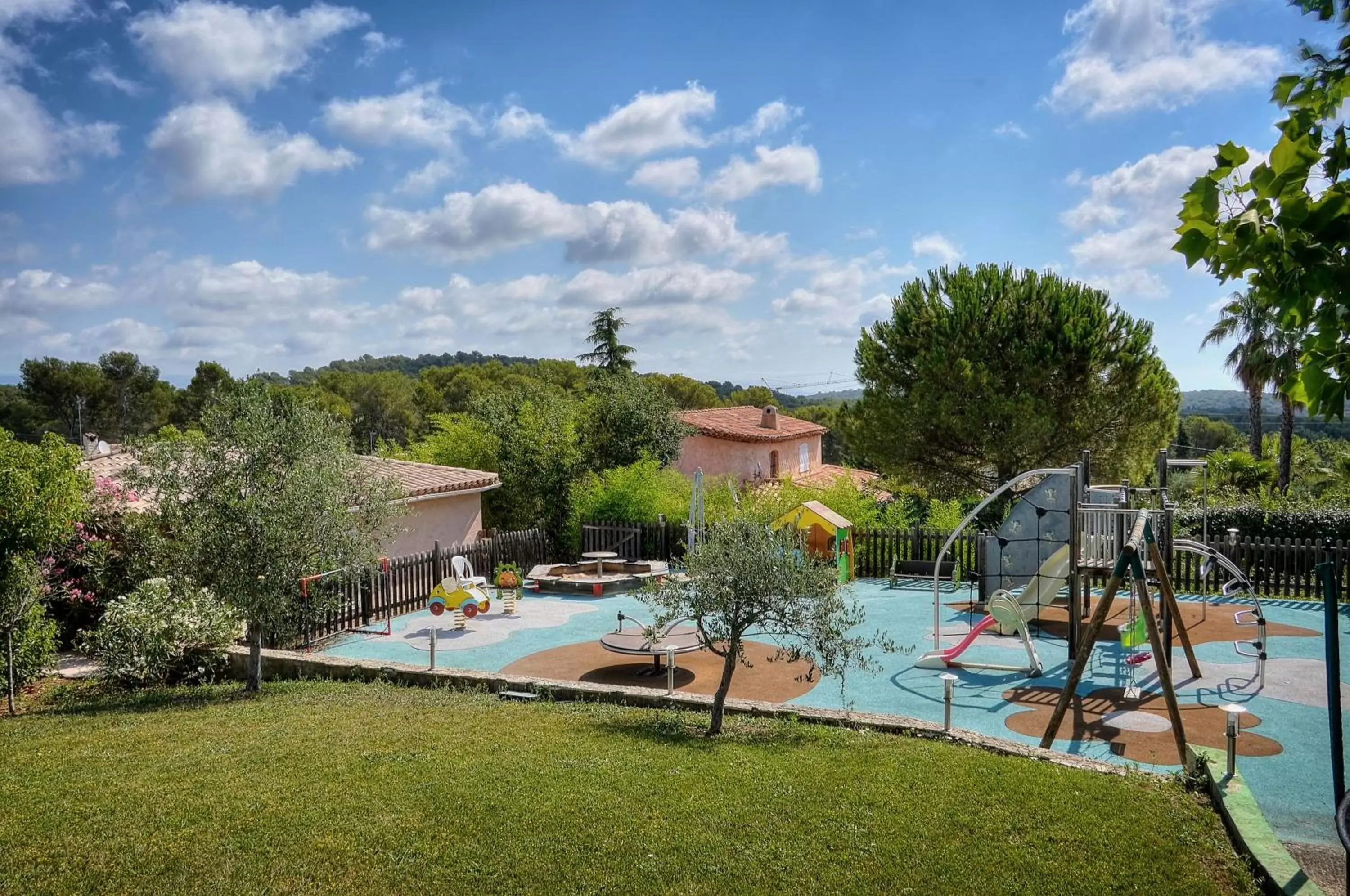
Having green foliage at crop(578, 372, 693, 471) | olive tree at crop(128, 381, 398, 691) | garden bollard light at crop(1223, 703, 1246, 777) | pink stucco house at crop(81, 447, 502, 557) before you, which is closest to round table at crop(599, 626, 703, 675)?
olive tree at crop(128, 381, 398, 691)

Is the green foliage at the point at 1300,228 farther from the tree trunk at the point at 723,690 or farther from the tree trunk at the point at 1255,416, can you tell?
the tree trunk at the point at 1255,416

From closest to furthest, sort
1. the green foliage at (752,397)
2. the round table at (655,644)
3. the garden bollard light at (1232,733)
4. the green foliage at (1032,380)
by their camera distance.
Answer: the garden bollard light at (1232,733)
the round table at (655,644)
the green foliage at (1032,380)
the green foliage at (752,397)

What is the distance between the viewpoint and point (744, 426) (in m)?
40.4

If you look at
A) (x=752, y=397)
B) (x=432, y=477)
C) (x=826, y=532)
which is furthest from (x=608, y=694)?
(x=752, y=397)

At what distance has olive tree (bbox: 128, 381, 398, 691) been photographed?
382 inches

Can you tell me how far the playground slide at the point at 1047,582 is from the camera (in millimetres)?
13383

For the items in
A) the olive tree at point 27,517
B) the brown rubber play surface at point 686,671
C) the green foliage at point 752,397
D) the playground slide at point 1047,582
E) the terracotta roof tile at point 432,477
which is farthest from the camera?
the green foliage at point 752,397

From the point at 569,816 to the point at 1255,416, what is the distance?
35.2 meters

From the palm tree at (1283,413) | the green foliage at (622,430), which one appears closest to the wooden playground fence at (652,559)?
the green foliage at (622,430)

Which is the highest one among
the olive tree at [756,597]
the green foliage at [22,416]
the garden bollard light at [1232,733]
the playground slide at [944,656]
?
the green foliage at [22,416]

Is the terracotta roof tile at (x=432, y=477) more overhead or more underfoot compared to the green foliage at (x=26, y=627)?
more overhead

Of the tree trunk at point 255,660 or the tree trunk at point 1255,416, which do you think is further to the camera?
the tree trunk at point 1255,416

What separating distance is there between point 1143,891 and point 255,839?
5513 millimetres

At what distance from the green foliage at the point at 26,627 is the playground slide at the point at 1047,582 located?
13137mm
